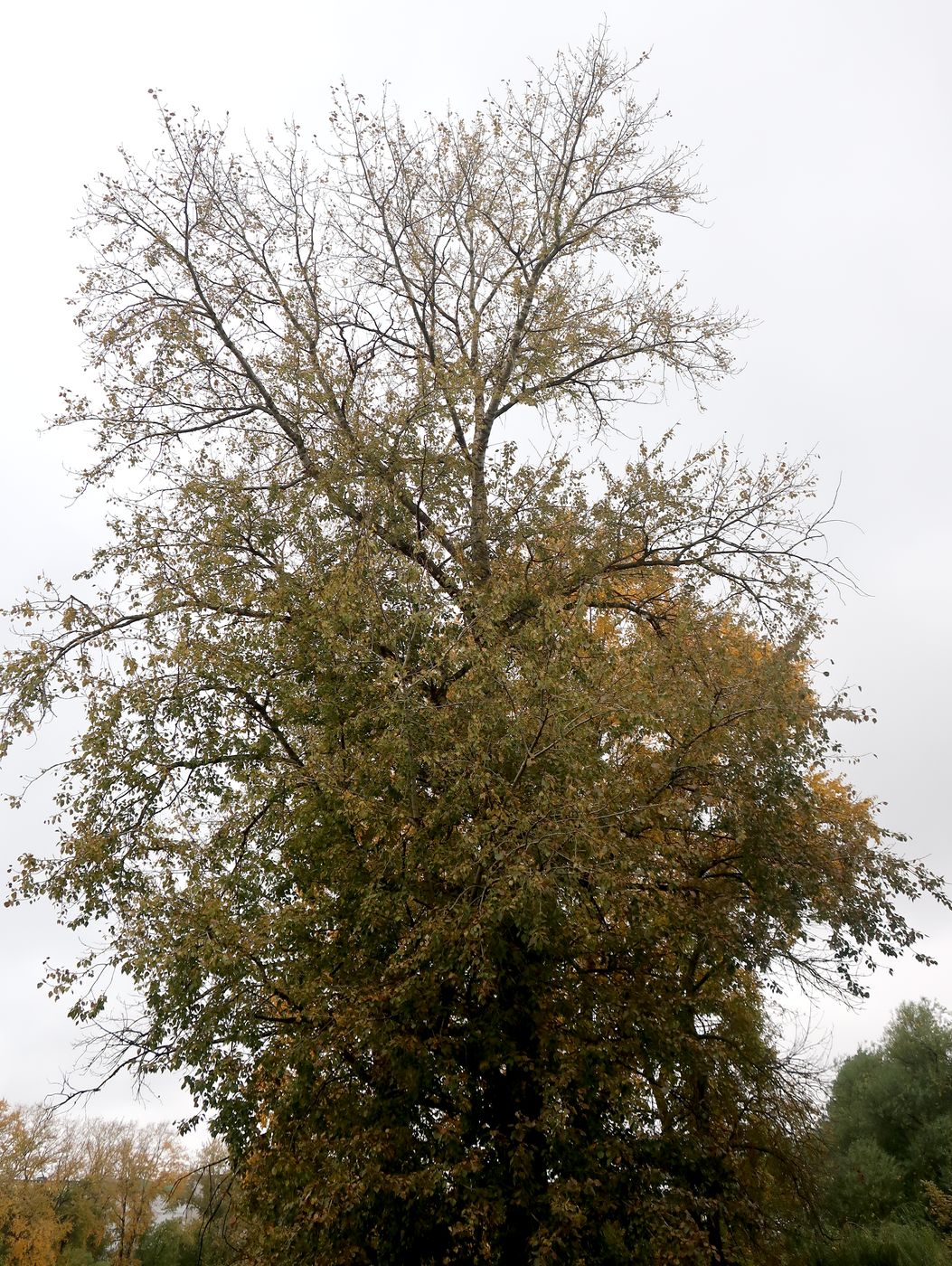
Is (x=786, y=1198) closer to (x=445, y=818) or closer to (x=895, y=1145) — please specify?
(x=445, y=818)

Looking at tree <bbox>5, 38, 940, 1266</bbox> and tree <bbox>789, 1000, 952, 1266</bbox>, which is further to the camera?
tree <bbox>789, 1000, 952, 1266</bbox>

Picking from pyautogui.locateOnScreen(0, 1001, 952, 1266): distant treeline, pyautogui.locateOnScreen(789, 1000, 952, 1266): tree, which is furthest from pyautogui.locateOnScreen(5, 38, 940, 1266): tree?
pyautogui.locateOnScreen(789, 1000, 952, 1266): tree

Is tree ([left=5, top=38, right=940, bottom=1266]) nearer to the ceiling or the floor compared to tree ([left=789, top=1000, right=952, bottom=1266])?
nearer to the ceiling

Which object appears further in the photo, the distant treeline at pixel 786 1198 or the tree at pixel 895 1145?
the tree at pixel 895 1145

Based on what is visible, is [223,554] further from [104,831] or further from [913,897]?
[913,897]

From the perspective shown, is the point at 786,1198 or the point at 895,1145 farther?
the point at 895,1145

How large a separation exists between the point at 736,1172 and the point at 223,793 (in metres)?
7.36

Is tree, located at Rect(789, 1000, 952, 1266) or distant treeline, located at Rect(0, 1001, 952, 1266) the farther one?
tree, located at Rect(789, 1000, 952, 1266)

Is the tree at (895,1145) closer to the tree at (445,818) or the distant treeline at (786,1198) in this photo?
the distant treeline at (786,1198)

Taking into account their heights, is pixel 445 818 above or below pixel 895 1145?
above

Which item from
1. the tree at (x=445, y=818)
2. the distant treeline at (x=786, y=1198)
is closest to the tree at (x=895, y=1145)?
the distant treeline at (x=786, y=1198)

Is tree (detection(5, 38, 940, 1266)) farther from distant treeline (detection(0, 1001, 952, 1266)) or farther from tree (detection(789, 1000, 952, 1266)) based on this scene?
tree (detection(789, 1000, 952, 1266))

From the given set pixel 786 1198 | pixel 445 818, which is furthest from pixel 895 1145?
pixel 445 818

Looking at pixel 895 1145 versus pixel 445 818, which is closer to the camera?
pixel 445 818
